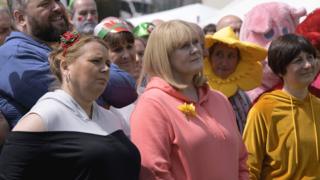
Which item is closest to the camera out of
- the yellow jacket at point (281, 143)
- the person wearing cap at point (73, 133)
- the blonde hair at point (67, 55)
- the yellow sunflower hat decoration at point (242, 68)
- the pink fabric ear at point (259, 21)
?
the person wearing cap at point (73, 133)

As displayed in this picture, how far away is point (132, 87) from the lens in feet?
10.9

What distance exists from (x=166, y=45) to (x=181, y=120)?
0.39 metres

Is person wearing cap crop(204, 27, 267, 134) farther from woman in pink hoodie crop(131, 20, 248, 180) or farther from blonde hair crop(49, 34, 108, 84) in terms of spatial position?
blonde hair crop(49, 34, 108, 84)

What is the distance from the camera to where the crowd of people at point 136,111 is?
2590 millimetres

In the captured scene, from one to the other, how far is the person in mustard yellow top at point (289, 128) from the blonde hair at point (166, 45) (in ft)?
2.45

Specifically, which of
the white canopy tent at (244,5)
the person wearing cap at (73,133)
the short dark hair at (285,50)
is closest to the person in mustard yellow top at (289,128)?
the short dark hair at (285,50)

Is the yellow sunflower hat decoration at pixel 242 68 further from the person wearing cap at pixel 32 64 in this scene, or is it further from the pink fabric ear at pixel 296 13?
the person wearing cap at pixel 32 64

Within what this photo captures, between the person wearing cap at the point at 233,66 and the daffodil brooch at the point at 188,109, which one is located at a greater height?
the daffodil brooch at the point at 188,109

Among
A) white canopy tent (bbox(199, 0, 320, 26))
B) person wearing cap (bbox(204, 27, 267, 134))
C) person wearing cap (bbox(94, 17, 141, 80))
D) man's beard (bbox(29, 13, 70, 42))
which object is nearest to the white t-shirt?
man's beard (bbox(29, 13, 70, 42))

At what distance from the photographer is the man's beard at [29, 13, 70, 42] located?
11.1 feet

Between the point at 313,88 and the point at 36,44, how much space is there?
6.80 ft

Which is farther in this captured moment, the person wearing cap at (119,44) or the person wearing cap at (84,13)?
the person wearing cap at (84,13)

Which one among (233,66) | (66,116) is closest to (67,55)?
(66,116)

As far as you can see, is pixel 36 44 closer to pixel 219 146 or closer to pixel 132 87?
pixel 132 87
